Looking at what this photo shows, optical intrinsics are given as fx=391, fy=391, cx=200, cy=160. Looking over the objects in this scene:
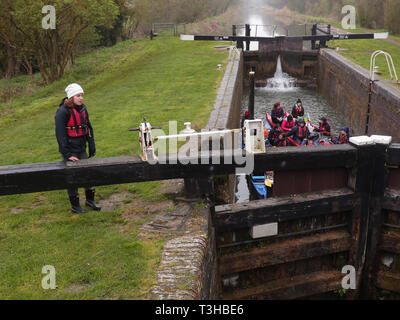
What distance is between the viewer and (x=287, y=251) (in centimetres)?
665

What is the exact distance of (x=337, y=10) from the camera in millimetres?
49688

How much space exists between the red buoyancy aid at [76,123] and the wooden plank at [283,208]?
2.41 m

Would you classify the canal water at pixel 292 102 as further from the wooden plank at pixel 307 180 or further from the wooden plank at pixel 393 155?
the wooden plank at pixel 393 155

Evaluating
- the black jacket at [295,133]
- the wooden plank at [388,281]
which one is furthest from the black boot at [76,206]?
the black jacket at [295,133]

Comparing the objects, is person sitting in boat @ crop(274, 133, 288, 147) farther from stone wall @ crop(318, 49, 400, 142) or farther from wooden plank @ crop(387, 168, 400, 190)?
wooden plank @ crop(387, 168, 400, 190)

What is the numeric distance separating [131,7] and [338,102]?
22.4 metres

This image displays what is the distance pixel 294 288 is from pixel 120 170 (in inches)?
147

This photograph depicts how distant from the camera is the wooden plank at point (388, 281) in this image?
7039 millimetres

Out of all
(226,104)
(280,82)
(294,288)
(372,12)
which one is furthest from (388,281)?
(372,12)

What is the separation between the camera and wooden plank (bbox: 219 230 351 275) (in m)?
6.43

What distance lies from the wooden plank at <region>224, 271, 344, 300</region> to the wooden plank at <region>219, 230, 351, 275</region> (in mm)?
431

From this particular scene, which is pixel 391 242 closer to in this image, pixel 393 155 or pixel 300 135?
pixel 393 155

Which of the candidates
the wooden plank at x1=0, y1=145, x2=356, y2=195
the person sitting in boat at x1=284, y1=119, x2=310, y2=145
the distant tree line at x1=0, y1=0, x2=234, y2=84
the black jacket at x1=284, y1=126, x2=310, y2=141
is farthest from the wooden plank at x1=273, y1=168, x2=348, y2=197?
the distant tree line at x1=0, y1=0, x2=234, y2=84

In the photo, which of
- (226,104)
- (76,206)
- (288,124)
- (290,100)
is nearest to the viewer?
(76,206)
